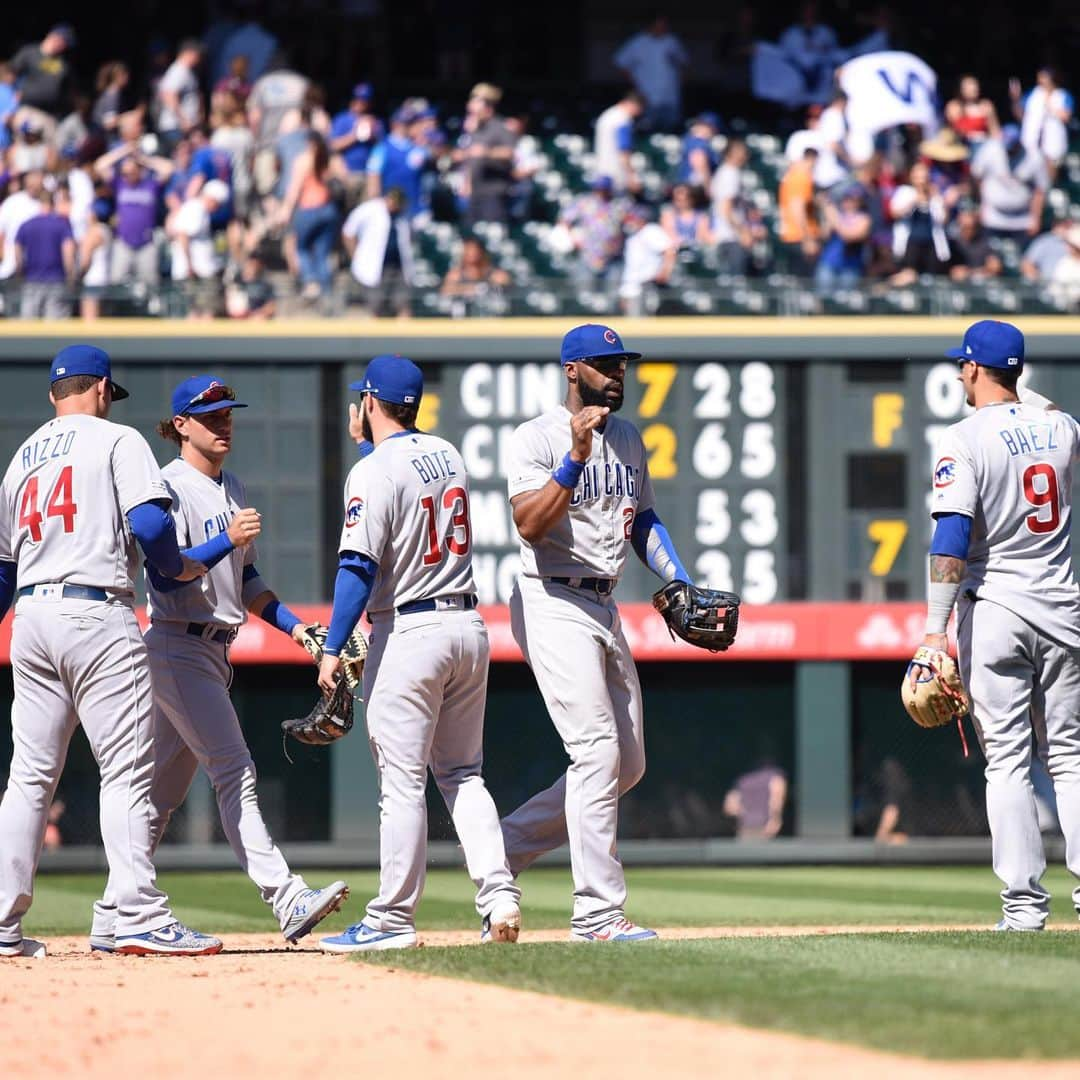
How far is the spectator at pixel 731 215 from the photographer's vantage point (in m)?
17.2

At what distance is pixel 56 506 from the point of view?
704cm

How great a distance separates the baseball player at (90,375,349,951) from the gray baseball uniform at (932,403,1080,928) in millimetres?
2267

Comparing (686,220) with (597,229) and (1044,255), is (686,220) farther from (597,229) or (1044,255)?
(1044,255)

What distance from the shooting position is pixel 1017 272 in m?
17.9

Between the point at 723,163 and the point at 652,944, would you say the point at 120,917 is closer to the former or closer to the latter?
the point at 652,944

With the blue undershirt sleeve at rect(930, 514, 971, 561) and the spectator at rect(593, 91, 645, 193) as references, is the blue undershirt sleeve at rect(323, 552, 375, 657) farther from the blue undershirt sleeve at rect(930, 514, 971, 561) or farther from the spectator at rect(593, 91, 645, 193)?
the spectator at rect(593, 91, 645, 193)

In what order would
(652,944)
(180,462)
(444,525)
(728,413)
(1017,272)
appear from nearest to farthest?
(652,944)
(444,525)
(180,462)
(728,413)
(1017,272)

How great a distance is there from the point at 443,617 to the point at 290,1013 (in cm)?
188

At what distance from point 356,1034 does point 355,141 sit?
1414 centimetres

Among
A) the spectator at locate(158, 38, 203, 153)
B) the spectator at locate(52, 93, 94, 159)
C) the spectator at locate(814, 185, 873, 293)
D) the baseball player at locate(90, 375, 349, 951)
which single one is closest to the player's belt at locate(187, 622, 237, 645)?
the baseball player at locate(90, 375, 349, 951)

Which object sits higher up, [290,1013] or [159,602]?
[159,602]

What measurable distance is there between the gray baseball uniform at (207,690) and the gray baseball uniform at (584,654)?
900 mm

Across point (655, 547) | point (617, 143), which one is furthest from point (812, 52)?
point (655, 547)

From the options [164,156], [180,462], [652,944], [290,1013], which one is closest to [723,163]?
[164,156]
